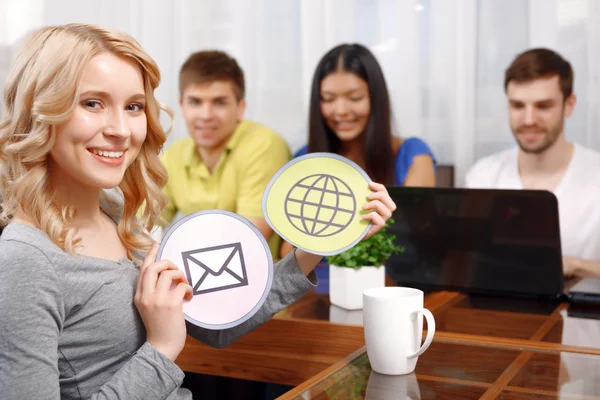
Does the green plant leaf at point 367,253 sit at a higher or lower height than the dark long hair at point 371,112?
lower

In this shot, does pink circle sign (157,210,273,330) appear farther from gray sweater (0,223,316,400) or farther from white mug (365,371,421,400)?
white mug (365,371,421,400)

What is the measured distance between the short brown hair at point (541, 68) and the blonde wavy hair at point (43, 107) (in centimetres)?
181

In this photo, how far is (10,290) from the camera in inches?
36.1

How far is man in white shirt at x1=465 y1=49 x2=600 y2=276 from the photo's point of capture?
2.50 meters

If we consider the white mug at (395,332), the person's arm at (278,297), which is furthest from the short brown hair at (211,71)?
the white mug at (395,332)

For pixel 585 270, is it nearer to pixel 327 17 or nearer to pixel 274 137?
pixel 274 137

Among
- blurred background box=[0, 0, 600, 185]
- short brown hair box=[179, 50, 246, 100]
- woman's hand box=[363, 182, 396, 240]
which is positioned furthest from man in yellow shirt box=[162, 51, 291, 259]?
woman's hand box=[363, 182, 396, 240]

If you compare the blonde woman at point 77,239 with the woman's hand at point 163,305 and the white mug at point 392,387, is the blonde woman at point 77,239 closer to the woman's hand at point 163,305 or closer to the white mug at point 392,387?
the woman's hand at point 163,305

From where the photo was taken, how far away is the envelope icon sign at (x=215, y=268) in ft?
3.56

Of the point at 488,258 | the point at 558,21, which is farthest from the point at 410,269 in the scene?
the point at 558,21

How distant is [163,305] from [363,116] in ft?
6.07

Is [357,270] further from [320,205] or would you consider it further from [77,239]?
[77,239]

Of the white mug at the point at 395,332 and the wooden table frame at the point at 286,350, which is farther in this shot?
the wooden table frame at the point at 286,350

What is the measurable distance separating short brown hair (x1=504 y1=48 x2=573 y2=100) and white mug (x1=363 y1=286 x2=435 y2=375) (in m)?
1.73
